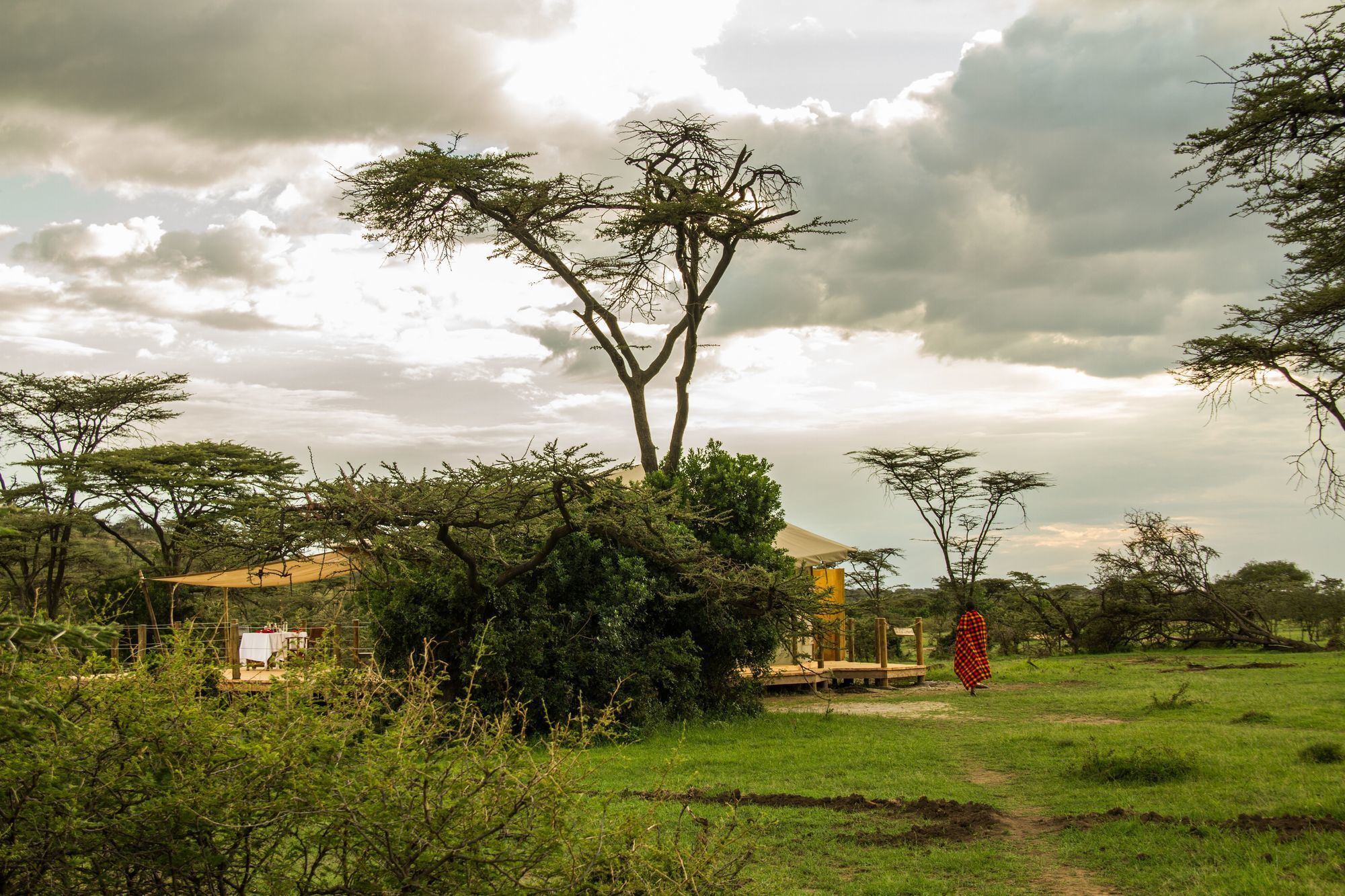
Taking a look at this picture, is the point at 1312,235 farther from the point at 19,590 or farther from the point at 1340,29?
the point at 19,590

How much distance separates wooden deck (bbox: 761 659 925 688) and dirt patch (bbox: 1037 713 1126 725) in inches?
154

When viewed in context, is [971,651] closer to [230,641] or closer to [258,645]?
[258,645]

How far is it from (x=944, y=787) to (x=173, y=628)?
6.81m

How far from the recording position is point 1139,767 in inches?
328

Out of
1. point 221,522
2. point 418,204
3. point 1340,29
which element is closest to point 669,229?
point 418,204

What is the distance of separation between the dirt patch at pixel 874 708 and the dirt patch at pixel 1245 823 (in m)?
6.79

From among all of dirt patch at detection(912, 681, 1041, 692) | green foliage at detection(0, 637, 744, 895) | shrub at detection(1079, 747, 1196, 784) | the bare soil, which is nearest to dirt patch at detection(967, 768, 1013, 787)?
shrub at detection(1079, 747, 1196, 784)

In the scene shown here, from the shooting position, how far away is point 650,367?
18.4 meters

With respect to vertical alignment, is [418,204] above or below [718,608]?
above

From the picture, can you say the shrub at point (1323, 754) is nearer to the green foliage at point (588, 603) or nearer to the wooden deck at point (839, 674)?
the green foliage at point (588, 603)

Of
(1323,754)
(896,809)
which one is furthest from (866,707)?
(896,809)

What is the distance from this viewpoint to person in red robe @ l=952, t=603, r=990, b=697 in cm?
1691

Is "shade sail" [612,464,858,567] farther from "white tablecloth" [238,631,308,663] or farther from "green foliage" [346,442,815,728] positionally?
"white tablecloth" [238,631,308,663]

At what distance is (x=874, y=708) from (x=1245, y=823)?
9038 millimetres
